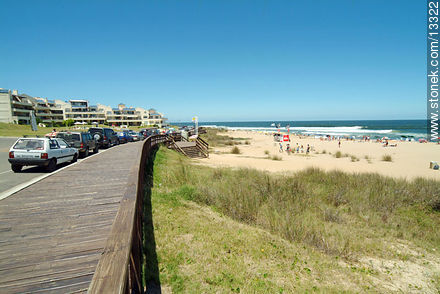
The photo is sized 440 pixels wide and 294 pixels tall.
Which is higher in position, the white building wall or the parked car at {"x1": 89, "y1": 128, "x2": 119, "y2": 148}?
the white building wall

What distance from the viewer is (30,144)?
981 centimetres

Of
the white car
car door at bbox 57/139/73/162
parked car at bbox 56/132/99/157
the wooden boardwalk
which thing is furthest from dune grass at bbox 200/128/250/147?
the wooden boardwalk

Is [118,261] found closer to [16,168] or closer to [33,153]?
[33,153]

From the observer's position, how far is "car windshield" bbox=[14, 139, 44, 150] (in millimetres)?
9688

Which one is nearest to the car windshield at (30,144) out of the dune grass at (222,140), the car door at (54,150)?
the car door at (54,150)

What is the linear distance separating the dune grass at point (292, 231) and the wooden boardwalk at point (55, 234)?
1.36 m

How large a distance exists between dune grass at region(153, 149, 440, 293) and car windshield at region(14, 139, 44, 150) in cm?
537

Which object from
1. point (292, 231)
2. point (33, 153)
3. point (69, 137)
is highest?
point (69, 137)

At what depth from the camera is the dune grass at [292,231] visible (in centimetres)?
403

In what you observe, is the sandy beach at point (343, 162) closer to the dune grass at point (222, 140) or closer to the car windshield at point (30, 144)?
the dune grass at point (222, 140)

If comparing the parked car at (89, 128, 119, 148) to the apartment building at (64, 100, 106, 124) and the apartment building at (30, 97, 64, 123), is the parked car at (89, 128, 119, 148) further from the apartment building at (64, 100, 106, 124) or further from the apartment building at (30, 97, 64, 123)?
the apartment building at (64, 100, 106, 124)

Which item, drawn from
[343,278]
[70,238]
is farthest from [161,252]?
[343,278]

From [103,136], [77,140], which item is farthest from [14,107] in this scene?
[77,140]

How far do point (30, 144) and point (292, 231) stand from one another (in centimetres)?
1147
